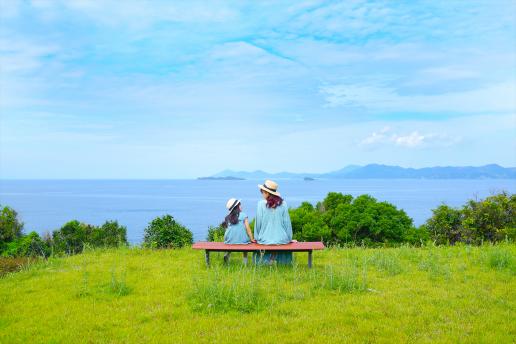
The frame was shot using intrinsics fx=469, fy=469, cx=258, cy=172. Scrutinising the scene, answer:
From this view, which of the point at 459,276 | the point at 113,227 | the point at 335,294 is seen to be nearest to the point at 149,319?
the point at 335,294

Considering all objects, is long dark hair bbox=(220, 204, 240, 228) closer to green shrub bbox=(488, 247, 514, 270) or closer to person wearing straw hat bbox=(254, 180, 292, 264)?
person wearing straw hat bbox=(254, 180, 292, 264)

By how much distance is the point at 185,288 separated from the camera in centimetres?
937

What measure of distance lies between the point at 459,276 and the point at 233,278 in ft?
16.3

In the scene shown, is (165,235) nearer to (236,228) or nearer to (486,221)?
(236,228)

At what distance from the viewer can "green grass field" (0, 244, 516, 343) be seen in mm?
6918

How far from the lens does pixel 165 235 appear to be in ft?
50.8

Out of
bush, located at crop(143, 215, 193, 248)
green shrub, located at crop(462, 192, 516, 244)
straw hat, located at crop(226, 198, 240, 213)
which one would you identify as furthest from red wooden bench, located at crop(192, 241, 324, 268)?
green shrub, located at crop(462, 192, 516, 244)

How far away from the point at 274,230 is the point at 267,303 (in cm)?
348

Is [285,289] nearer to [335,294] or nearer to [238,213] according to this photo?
[335,294]

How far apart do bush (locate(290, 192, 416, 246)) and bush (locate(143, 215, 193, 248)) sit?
6.85 meters

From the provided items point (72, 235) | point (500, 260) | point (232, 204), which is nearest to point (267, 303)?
point (232, 204)

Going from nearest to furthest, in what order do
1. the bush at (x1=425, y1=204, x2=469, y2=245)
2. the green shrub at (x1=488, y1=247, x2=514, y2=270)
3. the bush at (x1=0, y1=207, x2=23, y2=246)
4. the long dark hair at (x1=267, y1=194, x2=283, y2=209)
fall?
the green shrub at (x1=488, y1=247, x2=514, y2=270) → the long dark hair at (x1=267, y1=194, x2=283, y2=209) → the bush at (x1=0, y1=207, x2=23, y2=246) → the bush at (x1=425, y1=204, x2=469, y2=245)

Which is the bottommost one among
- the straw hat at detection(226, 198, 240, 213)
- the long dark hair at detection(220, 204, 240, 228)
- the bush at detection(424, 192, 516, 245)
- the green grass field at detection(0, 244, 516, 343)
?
the green grass field at detection(0, 244, 516, 343)

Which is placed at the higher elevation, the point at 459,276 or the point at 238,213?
the point at 238,213
